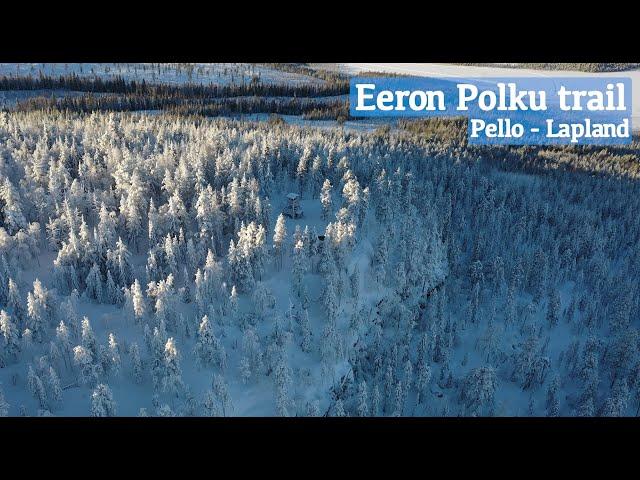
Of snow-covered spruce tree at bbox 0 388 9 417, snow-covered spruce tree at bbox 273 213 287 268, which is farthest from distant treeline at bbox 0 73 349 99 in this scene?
snow-covered spruce tree at bbox 0 388 9 417

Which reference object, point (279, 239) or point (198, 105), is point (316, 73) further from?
point (279, 239)

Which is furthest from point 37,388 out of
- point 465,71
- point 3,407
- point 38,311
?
point 465,71

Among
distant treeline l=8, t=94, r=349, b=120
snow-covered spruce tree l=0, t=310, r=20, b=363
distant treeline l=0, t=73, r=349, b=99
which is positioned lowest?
snow-covered spruce tree l=0, t=310, r=20, b=363

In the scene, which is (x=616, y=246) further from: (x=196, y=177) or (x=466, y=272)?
(x=196, y=177)

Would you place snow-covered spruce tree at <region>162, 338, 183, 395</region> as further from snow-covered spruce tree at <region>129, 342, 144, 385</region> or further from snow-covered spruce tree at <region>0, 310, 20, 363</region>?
snow-covered spruce tree at <region>0, 310, 20, 363</region>

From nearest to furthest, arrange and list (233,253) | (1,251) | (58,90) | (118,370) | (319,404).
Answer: (118,370)
(319,404)
(1,251)
(233,253)
(58,90)

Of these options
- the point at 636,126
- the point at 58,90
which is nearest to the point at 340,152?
the point at 58,90

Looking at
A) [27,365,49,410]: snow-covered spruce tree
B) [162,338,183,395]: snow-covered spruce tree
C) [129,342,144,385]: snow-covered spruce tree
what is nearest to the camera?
[27,365,49,410]: snow-covered spruce tree
